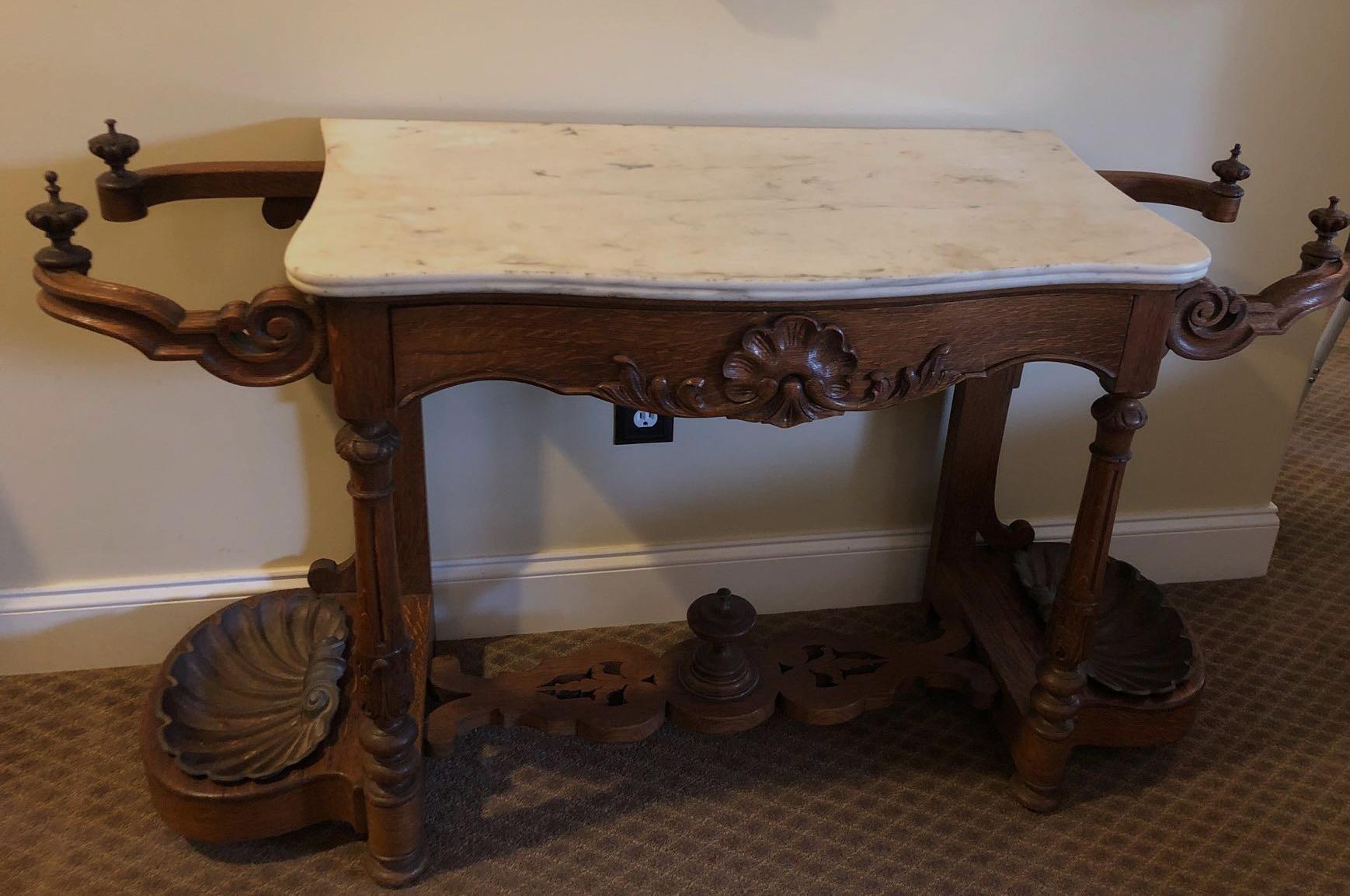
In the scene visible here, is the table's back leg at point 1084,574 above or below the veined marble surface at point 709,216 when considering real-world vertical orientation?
below

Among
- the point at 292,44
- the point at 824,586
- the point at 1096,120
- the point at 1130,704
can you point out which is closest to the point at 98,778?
the point at 292,44

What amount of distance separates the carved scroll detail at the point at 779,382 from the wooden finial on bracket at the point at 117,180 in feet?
1.89

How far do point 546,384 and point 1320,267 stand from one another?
2.87ft

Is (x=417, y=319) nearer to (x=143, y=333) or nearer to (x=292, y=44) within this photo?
(x=143, y=333)

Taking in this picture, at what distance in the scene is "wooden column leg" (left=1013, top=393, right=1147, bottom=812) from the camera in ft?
4.44

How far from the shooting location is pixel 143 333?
110 cm

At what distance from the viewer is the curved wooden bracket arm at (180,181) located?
1271mm

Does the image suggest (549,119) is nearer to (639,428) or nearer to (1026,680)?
(639,428)

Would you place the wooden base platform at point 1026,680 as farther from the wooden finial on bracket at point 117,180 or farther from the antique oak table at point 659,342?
the wooden finial on bracket at point 117,180

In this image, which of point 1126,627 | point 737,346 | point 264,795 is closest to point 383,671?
point 264,795

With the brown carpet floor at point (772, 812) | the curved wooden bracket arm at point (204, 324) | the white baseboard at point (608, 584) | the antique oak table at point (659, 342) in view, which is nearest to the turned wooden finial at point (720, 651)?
the antique oak table at point (659, 342)

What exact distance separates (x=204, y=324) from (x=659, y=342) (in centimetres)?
43

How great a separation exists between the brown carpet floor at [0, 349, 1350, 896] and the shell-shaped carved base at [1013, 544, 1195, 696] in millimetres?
118

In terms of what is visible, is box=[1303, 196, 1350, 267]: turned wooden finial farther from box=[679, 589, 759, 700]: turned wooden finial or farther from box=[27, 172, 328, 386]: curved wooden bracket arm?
box=[27, 172, 328, 386]: curved wooden bracket arm
